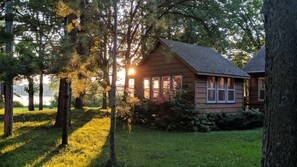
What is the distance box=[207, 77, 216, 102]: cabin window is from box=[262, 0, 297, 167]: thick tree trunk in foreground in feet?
44.3

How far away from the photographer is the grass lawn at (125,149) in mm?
8219

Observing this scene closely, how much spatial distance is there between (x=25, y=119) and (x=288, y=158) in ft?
52.6

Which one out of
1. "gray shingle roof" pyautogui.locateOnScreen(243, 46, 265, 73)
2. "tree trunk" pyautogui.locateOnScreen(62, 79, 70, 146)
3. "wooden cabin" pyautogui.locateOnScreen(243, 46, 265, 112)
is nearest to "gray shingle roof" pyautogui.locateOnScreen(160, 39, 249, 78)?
"gray shingle roof" pyautogui.locateOnScreen(243, 46, 265, 73)

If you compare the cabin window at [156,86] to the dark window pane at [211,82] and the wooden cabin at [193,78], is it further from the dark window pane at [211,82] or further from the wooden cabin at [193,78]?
the dark window pane at [211,82]

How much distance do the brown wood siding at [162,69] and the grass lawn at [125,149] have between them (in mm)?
4855

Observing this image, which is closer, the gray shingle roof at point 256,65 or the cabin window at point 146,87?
the cabin window at point 146,87

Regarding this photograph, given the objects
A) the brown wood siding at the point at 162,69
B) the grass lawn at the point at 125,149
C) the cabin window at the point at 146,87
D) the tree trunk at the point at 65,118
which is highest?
the brown wood siding at the point at 162,69

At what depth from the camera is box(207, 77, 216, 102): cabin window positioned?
1794cm

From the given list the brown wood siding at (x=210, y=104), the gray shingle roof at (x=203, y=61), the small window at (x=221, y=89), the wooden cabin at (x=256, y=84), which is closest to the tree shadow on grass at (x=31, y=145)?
the brown wood siding at (x=210, y=104)

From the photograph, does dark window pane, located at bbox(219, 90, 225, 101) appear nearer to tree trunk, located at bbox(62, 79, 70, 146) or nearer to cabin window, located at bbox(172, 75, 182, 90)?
cabin window, located at bbox(172, 75, 182, 90)

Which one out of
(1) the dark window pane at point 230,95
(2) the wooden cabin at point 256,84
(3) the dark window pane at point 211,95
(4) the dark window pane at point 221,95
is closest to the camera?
(3) the dark window pane at point 211,95

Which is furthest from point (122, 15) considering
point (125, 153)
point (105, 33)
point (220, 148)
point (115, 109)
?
point (220, 148)

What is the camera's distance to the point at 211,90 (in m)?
18.2

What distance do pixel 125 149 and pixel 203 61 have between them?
10257mm
